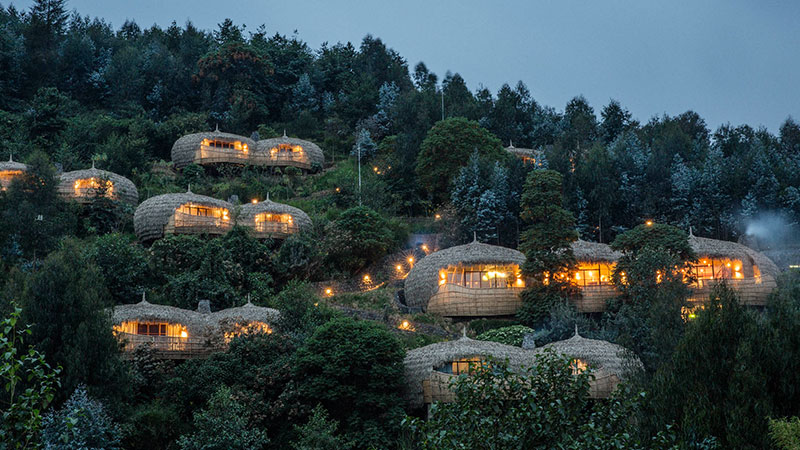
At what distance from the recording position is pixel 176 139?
5834 cm

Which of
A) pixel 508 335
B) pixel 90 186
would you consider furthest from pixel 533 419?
pixel 90 186

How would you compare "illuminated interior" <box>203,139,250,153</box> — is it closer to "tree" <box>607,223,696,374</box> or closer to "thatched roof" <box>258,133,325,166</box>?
"thatched roof" <box>258,133,325,166</box>

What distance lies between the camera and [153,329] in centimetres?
A: 3012

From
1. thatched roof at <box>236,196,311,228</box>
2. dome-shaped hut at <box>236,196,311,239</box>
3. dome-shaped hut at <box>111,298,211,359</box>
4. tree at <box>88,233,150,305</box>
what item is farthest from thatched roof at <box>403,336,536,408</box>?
thatched roof at <box>236,196,311,228</box>

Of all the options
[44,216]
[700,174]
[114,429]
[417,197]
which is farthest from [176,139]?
[114,429]

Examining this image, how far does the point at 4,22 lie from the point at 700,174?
61.3 m

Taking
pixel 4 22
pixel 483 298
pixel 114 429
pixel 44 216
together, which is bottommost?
pixel 114 429

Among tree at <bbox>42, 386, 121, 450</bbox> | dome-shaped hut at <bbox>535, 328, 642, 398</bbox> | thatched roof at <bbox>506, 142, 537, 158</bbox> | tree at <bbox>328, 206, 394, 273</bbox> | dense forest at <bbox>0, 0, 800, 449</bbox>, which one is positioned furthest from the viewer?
thatched roof at <bbox>506, 142, 537, 158</bbox>

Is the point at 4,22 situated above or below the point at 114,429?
above

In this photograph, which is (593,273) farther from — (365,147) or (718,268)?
(365,147)

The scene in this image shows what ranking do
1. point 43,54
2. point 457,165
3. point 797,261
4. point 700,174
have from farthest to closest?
point 43,54 → point 457,165 → point 700,174 → point 797,261

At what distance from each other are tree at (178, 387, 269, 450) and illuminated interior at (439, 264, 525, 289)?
11829 millimetres

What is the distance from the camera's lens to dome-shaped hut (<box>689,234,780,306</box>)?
3303cm

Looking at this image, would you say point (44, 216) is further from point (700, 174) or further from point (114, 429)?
point (700, 174)
